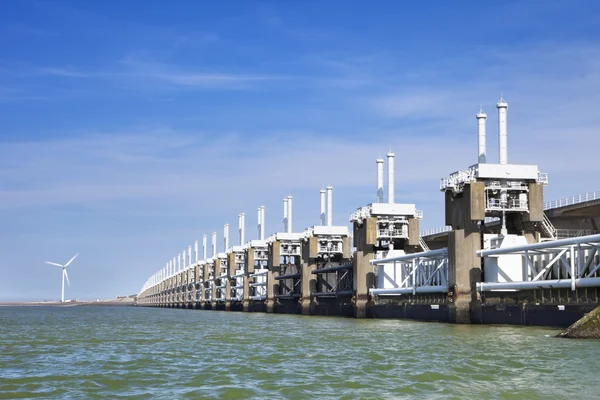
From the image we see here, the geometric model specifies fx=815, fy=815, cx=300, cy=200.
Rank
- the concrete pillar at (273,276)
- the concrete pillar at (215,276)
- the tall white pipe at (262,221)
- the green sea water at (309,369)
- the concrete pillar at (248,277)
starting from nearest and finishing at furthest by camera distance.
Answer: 1. the green sea water at (309,369)
2. the concrete pillar at (273,276)
3. the concrete pillar at (248,277)
4. the tall white pipe at (262,221)
5. the concrete pillar at (215,276)

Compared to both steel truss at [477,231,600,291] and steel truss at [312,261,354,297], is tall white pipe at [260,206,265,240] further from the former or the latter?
steel truss at [477,231,600,291]

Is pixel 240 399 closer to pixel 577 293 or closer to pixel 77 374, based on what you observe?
pixel 77 374

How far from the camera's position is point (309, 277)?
120 meters

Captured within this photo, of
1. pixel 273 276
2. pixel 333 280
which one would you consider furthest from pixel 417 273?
pixel 273 276

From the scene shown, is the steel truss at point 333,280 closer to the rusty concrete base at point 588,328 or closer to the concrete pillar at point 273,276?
the concrete pillar at point 273,276

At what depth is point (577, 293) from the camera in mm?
54812

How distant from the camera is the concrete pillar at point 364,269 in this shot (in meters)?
95.2

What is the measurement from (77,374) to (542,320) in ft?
122

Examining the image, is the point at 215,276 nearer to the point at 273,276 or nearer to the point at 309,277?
the point at 273,276

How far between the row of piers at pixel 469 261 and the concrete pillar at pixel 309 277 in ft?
Result: 0.48

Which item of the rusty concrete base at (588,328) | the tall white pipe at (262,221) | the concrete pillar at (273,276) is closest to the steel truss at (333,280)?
the concrete pillar at (273,276)

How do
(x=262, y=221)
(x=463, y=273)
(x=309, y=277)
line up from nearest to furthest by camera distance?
(x=463, y=273), (x=309, y=277), (x=262, y=221)

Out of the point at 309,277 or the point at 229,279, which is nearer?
the point at 309,277

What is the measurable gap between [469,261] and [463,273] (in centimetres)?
120
